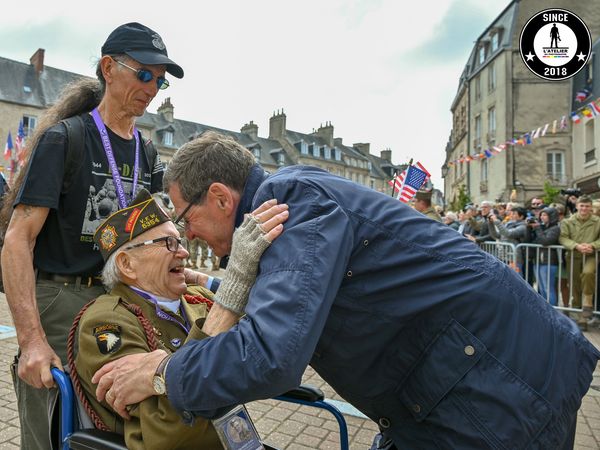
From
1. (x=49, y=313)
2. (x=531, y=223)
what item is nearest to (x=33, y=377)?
(x=49, y=313)

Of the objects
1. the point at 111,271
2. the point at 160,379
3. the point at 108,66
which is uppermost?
the point at 108,66

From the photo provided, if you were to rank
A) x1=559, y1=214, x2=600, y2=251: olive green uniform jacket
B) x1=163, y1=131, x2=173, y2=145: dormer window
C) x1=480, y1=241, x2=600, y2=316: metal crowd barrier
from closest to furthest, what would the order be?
x1=559, y1=214, x2=600, y2=251: olive green uniform jacket < x1=480, y1=241, x2=600, y2=316: metal crowd barrier < x1=163, y1=131, x2=173, y2=145: dormer window

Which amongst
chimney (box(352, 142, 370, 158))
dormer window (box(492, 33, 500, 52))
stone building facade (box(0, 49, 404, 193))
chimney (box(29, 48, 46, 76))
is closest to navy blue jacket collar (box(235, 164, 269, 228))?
stone building facade (box(0, 49, 404, 193))

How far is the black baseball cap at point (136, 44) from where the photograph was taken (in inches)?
90.1

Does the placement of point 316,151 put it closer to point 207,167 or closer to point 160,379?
point 207,167

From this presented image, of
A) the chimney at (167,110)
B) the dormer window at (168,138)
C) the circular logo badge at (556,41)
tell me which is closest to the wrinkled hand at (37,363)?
the circular logo badge at (556,41)

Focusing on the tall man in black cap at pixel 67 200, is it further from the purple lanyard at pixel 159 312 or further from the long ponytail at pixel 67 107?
the purple lanyard at pixel 159 312

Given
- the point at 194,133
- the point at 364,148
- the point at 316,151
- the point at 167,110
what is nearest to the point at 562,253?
the point at 167,110

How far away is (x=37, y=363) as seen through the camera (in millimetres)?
1894

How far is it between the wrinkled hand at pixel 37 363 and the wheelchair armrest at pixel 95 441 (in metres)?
0.35

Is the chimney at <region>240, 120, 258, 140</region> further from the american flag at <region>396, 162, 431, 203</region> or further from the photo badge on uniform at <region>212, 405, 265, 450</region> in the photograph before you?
the photo badge on uniform at <region>212, 405, 265, 450</region>

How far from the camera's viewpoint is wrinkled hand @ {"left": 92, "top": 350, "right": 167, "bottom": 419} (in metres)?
1.45

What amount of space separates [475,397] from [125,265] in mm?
1555

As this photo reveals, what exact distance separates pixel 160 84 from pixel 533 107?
33.4 m
